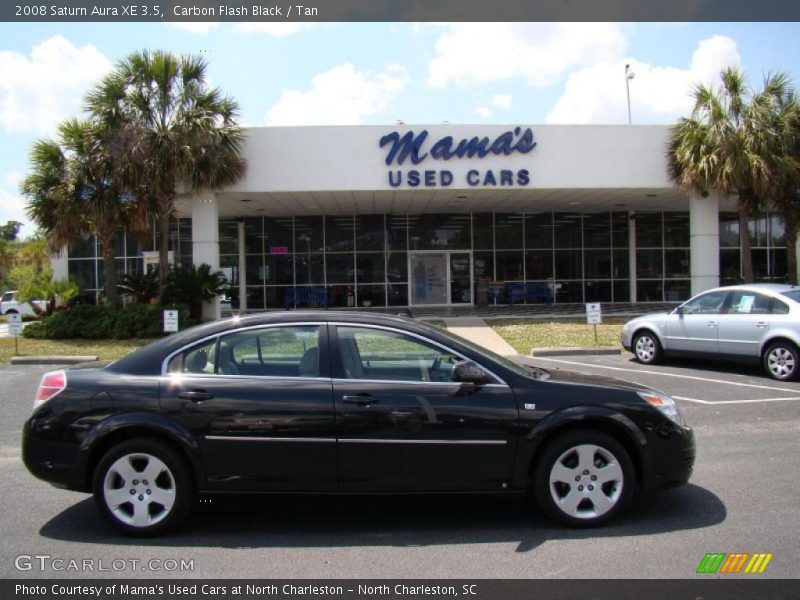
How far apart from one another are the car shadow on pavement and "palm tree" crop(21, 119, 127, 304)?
14415 mm

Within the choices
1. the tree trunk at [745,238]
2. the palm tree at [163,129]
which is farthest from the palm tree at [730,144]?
the palm tree at [163,129]

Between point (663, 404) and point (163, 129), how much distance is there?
53.1ft

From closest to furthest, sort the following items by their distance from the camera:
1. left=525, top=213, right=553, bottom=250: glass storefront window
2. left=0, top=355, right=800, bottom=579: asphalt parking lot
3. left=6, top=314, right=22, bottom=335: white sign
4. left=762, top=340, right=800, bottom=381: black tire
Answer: left=0, top=355, right=800, bottom=579: asphalt parking lot
left=762, top=340, right=800, bottom=381: black tire
left=6, top=314, right=22, bottom=335: white sign
left=525, top=213, right=553, bottom=250: glass storefront window

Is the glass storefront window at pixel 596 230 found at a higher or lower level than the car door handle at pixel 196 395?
higher

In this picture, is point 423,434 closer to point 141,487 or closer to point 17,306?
point 141,487

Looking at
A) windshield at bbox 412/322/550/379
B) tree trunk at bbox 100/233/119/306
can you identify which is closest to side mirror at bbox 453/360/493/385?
windshield at bbox 412/322/550/379

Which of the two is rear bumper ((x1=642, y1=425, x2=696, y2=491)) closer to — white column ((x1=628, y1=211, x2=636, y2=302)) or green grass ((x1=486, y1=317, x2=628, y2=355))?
green grass ((x1=486, y1=317, x2=628, y2=355))

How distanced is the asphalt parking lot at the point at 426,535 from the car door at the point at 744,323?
5175 mm

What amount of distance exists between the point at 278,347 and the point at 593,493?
8.00ft

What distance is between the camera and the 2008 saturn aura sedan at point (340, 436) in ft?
14.4

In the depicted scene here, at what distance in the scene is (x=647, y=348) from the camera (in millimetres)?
12578

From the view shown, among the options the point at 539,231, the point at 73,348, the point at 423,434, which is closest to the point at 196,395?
the point at 423,434

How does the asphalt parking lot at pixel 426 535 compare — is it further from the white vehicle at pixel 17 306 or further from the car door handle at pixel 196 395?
the white vehicle at pixel 17 306

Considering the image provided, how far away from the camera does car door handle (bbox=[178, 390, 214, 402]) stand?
4.45 m
